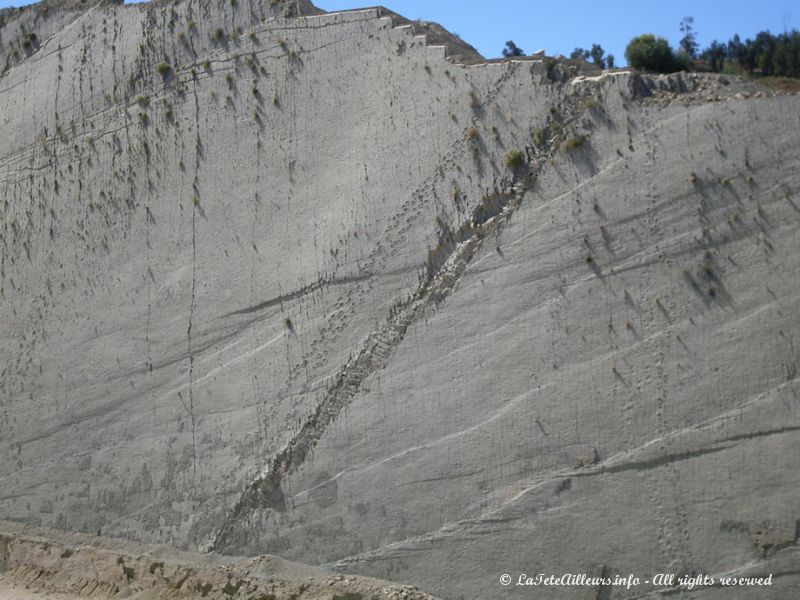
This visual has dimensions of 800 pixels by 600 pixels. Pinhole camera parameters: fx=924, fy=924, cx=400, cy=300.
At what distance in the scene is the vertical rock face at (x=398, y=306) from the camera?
929 centimetres

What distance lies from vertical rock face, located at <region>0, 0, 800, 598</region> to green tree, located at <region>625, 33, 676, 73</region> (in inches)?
40.0

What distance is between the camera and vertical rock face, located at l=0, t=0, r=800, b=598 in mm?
9289

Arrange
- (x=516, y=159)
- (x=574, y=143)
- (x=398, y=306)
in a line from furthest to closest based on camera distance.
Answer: (x=398, y=306) < (x=516, y=159) < (x=574, y=143)

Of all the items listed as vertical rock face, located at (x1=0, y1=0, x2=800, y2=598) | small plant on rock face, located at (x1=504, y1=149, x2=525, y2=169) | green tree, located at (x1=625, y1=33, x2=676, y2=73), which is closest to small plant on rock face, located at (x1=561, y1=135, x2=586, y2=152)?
vertical rock face, located at (x1=0, y1=0, x2=800, y2=598)

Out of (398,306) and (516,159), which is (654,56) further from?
(398,306)

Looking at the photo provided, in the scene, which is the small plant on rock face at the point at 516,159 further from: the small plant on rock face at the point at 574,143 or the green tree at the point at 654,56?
the green tree at the point at 654,56

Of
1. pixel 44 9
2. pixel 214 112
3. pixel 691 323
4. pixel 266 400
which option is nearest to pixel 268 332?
pixel 266 400

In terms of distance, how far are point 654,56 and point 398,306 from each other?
14.1 feet

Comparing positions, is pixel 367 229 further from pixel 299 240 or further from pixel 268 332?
pixel 268 332

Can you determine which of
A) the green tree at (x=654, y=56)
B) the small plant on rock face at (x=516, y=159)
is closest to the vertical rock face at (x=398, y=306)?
the small plant on rock face at (x=516, y=159)

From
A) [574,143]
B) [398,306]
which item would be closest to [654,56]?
[574,143]

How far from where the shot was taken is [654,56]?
11047mm

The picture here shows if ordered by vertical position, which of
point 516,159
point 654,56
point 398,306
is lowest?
point 398,306

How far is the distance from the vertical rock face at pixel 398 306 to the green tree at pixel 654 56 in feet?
3.33
